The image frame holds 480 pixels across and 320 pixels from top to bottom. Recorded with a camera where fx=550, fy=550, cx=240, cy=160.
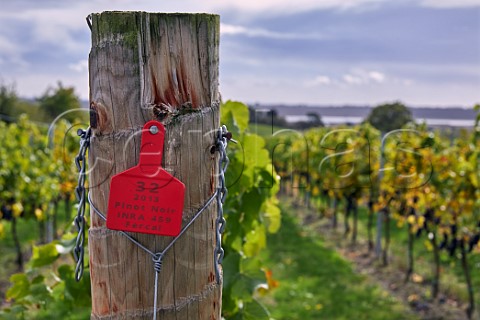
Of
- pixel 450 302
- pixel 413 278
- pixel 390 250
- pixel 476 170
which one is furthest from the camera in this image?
pixel 390 250

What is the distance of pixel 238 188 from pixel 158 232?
1308mm

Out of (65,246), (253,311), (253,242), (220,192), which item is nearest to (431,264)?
(253,242)

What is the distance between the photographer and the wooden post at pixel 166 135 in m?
1.23

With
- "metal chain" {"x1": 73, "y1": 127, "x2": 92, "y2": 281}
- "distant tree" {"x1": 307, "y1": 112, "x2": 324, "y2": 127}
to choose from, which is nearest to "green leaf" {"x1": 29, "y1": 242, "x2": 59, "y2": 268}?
"metal chain" {"x1": 73, "y1": 127, "x2": 92, "y2": 281}

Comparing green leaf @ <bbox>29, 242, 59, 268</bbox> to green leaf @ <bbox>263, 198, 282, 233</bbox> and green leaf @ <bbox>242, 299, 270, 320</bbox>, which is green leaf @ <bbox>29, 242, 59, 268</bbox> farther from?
green leaf @ <bbox>263, 198, 282, 233</bbox>

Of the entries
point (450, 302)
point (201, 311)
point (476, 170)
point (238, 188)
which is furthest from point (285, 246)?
point (201, 311)

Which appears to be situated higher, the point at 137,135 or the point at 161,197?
the point at 137,135

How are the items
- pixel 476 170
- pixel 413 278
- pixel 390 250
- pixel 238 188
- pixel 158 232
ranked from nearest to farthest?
pixel 158 232 < pixel 238 188 < pixel 476 170 < pixel 413 278 < pixel 390 250

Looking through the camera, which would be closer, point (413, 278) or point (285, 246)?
point (413, 278)

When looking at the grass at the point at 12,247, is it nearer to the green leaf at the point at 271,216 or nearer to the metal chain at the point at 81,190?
the green leaf at the point at 271,216

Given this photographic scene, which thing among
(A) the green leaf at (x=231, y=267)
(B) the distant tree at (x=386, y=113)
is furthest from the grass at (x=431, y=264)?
(B) the distant tree at (x=386, y=113)

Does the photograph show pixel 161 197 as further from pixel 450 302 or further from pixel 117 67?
pixel 450 302

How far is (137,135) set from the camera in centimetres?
124

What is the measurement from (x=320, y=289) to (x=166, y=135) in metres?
6.02
